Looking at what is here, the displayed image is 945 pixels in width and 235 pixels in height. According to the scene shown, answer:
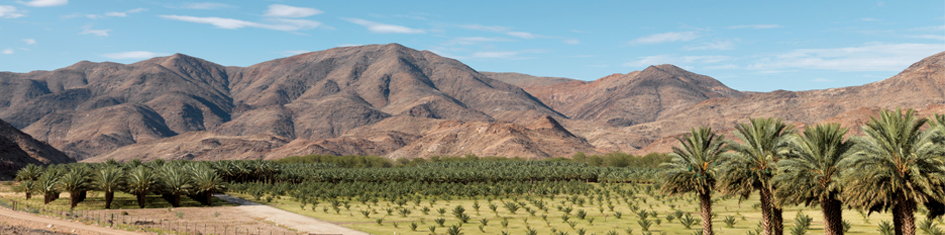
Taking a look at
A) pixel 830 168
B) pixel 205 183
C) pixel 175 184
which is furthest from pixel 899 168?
pixel 175 184

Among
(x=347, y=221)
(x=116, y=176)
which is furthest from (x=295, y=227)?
(x=116, y=176)

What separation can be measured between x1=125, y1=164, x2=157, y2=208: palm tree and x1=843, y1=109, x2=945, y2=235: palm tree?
5053 centimetres

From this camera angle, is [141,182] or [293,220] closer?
[293,220]

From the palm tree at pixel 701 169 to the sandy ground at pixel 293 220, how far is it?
1974 cm

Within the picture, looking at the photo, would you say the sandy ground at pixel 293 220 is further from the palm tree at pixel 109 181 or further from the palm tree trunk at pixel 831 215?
the palm tree trunk at pixel 831 215

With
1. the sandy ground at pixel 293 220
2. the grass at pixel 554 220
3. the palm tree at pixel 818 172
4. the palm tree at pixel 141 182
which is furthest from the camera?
the palm tree at pixel 141 182

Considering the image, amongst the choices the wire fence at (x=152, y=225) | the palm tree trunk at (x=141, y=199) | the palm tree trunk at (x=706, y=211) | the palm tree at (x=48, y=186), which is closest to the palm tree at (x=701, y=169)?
the palm tree trunk at (x=706, y=211)

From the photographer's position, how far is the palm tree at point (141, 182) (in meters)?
52.3

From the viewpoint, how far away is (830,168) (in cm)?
2905

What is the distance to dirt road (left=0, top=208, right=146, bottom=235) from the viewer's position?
37.1 meters

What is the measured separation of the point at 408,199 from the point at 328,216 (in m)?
20.4

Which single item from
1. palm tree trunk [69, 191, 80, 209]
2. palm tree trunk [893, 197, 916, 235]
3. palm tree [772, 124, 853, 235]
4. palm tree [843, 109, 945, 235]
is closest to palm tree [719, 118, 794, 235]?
palm tree [772, 124, 853, 235]

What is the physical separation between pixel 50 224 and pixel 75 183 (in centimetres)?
1354

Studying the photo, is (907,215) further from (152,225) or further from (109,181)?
(109,181)
